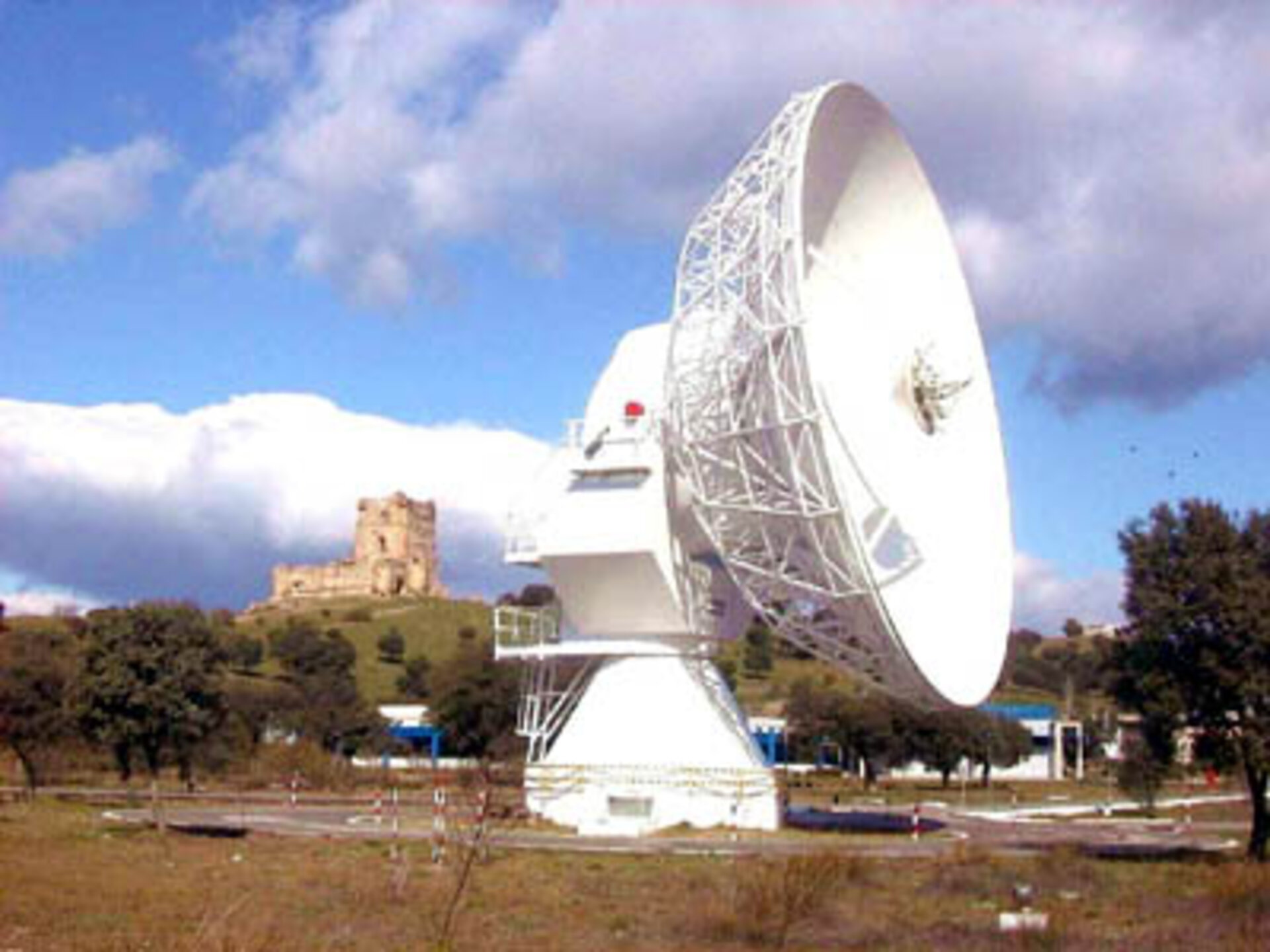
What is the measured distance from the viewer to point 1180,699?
1171 inches

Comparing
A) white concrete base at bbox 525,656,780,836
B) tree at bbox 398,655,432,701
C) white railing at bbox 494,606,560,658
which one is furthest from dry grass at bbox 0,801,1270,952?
tree at bbox 398,655,432,701

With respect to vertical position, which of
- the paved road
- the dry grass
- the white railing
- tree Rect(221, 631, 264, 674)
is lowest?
the paved road

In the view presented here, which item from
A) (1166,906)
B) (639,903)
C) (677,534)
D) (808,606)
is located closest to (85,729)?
(677,534)

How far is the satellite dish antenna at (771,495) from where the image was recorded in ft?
95.7

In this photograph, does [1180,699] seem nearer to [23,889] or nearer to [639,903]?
[639,903]

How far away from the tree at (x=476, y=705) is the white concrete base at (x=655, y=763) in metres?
33.0

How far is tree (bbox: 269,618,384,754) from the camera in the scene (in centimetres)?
8606

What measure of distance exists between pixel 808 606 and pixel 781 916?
47.1ft

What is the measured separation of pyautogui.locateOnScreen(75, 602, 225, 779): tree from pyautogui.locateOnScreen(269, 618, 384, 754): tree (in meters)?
46.0

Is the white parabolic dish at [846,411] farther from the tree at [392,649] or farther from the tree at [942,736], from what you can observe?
the tree at [392,649]

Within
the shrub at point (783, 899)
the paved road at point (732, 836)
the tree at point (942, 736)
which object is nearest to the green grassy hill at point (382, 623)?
the tree at point (942, 736)

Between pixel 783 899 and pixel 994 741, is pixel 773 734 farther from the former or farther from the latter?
pixel 783 899

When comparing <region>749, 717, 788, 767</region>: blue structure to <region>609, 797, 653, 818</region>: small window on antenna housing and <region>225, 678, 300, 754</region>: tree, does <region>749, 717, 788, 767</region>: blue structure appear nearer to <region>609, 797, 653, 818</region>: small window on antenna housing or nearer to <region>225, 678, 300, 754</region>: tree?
<region>225, 678, 300, 754</region>: tree

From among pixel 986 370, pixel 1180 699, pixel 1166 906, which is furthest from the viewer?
pixel 986 370
